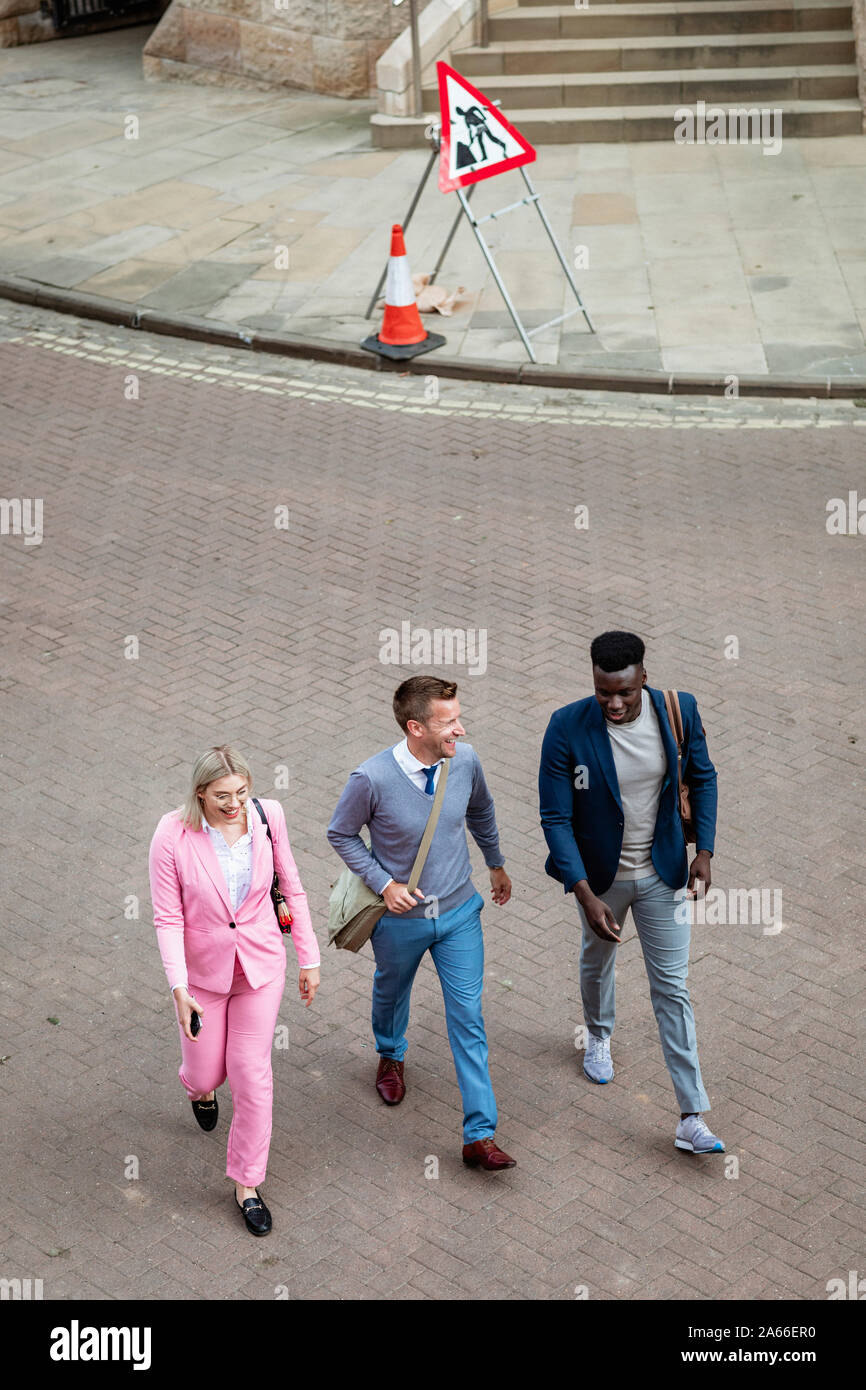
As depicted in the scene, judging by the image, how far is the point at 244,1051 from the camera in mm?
5527

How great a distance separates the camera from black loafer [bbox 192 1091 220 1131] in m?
5.95

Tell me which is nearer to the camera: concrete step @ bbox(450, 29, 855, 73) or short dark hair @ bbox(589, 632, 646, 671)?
short dark hair @ bbox(589, 632, 646, 671)

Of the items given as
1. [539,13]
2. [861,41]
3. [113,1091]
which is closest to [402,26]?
[539,13]

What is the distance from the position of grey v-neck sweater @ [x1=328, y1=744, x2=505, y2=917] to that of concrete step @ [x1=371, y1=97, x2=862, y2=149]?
13275mm

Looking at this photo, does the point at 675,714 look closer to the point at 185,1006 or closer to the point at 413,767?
the point at 413,767

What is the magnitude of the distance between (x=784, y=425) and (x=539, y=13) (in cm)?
870

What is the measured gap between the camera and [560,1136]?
603cm

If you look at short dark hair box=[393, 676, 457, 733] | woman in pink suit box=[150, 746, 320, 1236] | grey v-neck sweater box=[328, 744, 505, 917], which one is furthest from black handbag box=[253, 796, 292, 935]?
short dark hair box=[393, 676, 457, 733]

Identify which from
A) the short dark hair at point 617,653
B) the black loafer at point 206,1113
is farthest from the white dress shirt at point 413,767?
the black loafer at point 206,1113

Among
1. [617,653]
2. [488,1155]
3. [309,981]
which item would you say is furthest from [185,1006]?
[617,653]

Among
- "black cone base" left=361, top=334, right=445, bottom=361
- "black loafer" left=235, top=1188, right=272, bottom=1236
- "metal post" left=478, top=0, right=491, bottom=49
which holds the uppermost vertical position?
"metal post" left=478, top=0, right=491, bottom=49

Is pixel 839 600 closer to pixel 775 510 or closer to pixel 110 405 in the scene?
pixel 775 510

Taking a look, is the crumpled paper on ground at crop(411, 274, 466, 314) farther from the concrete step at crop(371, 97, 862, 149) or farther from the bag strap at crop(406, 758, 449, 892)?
the bag strap at crop(406, 758, 449, 892)

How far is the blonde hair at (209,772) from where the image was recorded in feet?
17.4
